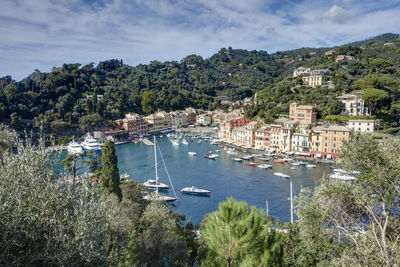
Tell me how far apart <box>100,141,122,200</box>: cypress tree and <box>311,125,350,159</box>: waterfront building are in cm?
2331

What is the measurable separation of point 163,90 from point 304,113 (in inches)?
1572

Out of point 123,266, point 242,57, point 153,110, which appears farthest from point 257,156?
point 242,57

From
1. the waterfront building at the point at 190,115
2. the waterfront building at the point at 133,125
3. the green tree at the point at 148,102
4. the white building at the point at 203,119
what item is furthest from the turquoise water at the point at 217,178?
the waterfront building at the point at 190,115

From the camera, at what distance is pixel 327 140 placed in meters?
28.0

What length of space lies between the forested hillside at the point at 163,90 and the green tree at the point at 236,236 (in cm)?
2608

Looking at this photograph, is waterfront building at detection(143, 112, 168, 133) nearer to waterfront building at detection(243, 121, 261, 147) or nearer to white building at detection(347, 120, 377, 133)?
waterfront building at detection(243, 121, 261, 147)

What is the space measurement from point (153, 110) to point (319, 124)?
121 ft

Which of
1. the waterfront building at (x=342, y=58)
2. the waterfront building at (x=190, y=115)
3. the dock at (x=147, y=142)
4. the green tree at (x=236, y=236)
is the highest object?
the waterfront building at (x=342, y=58)

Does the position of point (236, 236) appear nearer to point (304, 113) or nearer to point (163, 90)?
point (304, 113)

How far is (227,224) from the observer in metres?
4.06

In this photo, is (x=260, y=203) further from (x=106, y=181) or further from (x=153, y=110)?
(x=153, y=110)

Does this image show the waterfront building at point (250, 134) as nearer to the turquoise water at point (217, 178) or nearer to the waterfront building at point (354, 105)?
the turquoise water at point (217, 178)

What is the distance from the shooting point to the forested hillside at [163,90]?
3825 centimetres

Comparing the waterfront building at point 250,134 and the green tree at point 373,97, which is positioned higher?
the green tree at point 373,97
